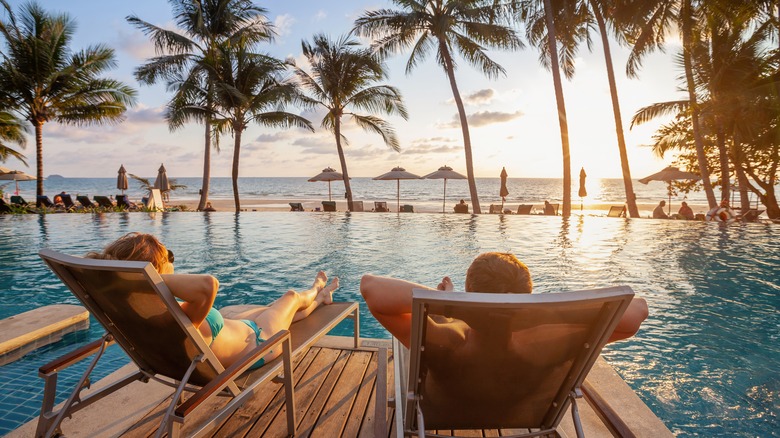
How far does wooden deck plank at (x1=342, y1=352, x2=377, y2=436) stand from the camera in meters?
2.10

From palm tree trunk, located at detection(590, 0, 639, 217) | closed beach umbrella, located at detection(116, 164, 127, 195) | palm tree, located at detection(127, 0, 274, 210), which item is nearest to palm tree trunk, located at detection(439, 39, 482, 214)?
palm tree trunk, located at detection(590, 0, 639, 217)

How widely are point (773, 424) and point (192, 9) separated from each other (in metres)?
21.0

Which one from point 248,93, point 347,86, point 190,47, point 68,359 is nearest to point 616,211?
point 347,86

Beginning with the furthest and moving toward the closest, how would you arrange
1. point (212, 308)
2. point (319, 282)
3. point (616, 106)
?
point (616, 106) → point (319, 282) → point (212, 308)

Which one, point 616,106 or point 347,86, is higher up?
point 347,86

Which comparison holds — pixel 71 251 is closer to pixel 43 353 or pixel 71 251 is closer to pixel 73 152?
pixel 43 353

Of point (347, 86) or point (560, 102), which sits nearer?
point (560, 102)

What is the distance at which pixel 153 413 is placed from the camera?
221 cm

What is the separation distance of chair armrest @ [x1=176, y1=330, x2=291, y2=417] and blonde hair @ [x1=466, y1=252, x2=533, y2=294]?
0.97m

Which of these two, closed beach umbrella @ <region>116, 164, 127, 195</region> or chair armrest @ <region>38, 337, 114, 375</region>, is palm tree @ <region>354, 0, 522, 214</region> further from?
chair armrest @ <region>38, 337, 114, 375</region>

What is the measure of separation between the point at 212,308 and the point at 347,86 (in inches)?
737

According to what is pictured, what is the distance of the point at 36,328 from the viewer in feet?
11.7

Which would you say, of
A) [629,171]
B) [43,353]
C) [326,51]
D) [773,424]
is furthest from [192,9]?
[773,424]

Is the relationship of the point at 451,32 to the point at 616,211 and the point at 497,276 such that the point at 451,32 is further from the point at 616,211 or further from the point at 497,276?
the point at 497,276
